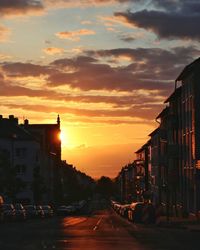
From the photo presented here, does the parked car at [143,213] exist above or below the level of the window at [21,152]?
below

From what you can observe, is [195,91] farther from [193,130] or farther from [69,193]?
[69,193]

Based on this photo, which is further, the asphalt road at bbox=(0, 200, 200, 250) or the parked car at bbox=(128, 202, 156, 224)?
the parked car at bbox=(128, 202, 156, 224)

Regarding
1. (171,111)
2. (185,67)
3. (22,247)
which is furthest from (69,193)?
(22,247)

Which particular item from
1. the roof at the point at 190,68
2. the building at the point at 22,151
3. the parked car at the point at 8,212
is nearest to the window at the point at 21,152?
the building at the point at 22,151

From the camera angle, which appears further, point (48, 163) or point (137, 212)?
point (48, 163)

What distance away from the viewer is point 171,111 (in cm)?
8588

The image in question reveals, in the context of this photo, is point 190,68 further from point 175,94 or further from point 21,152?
point 21,152

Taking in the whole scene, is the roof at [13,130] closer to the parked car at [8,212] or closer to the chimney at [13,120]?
the chimney at [13,120]

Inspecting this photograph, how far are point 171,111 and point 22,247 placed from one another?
2346 inches

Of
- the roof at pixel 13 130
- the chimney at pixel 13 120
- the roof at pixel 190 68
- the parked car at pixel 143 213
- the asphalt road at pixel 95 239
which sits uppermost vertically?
the chimney at pixel 13 120

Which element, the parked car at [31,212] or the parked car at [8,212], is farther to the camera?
the parked car at [31,212]

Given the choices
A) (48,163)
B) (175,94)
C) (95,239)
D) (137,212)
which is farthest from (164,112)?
(95,239)

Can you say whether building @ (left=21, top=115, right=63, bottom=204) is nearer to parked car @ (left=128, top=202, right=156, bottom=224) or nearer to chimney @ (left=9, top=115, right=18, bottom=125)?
chimney @ (left=9, top=115, right=18, bottom=125)

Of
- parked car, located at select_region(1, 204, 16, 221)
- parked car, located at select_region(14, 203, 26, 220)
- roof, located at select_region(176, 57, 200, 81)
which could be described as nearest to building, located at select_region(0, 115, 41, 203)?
parked car, located at select_region(14, 203, 26, 220)
